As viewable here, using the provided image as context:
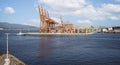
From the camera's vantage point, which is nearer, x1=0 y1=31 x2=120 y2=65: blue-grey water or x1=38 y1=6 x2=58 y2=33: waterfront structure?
x1=0 y1=31 x2=120 y2=65: blue-grey water

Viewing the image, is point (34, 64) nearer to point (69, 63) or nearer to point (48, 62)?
point (48, 62)

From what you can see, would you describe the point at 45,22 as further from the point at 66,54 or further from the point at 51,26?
the point at 66,54

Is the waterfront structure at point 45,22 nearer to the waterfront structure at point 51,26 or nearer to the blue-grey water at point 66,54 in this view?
the waterfront structure at point 51,26

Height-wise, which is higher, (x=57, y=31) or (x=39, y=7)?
(x=39, y=7)

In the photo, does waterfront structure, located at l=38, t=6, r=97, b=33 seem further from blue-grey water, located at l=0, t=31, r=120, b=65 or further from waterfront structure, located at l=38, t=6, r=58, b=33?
blue-grey water, located at l=0, t=31, r=120, b=65

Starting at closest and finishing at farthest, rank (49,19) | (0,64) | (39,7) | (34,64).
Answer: (0,64)
(34,64)
(39,7)
(49,19)

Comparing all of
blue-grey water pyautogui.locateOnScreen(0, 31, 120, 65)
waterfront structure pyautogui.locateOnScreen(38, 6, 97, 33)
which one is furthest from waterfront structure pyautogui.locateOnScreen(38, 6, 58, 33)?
blue-grey water pyautogui.locateOnScreen(0, 31, 120, 65)

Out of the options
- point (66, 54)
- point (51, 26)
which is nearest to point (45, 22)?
point (51, 26)

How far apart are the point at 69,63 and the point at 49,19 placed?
136 m

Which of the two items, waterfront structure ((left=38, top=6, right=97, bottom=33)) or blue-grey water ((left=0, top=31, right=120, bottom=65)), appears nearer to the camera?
blue-grey water ((left=0, top=31, right=120, bottom=65))

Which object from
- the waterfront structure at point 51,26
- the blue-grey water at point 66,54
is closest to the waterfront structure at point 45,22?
the waterfront structure at point 51,26

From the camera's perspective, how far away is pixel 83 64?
35.0 meters

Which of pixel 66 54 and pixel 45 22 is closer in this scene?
pixel 66 54

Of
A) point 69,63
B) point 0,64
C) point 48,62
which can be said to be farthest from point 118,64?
point 0,64
